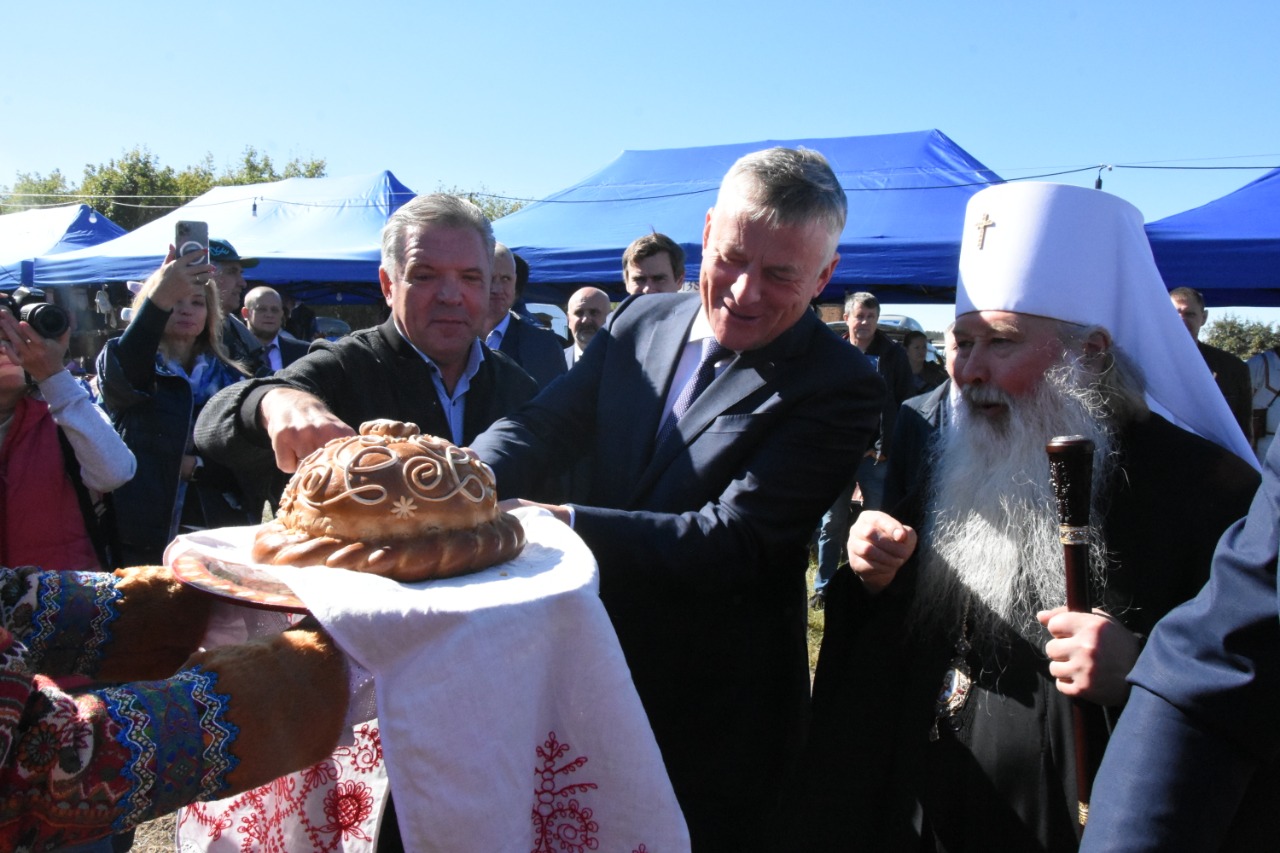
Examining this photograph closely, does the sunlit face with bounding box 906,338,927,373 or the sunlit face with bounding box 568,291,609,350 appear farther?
the sunlit face with bounding box 906,338,927,373

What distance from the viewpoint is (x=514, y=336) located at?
17.6 feet

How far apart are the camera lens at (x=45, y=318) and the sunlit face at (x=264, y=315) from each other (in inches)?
153

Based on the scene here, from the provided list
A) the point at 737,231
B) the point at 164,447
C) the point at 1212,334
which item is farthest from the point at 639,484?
the point at 1212,334

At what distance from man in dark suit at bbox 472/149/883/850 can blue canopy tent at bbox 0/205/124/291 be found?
747 inches

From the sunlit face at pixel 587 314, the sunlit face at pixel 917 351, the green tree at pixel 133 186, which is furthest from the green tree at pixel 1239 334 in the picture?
the green tree at pixel 133 186

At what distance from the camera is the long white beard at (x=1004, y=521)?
207cm

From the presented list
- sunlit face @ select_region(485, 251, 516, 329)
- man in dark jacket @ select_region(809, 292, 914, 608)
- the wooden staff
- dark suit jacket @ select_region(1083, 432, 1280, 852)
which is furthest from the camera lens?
man in dark jacket @ select_region(809, 292, 914, 608)

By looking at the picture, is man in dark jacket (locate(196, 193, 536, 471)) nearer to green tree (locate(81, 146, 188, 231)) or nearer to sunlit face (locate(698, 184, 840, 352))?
sunlit face (locate(698, 184, 840, 352))

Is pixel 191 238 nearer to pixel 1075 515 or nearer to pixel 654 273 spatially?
pixel 654 273

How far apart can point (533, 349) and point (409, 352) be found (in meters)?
2.89

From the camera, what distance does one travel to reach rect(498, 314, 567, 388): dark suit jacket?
517 cm

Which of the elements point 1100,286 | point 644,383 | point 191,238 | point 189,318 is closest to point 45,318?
point 191,238

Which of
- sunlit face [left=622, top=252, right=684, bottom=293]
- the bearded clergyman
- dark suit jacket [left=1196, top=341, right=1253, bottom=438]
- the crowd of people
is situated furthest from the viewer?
A: dark suit jacket [left=1196, top=341, right=1253, bottom=438]

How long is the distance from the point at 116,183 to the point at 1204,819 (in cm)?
5414
